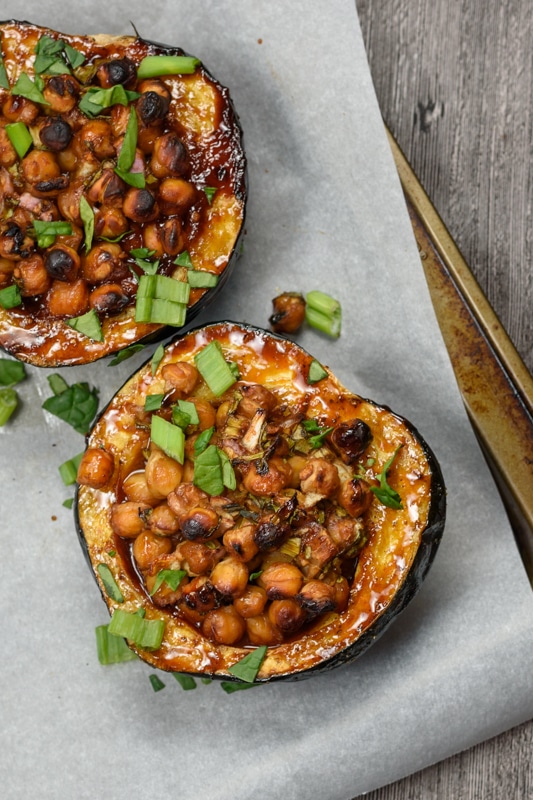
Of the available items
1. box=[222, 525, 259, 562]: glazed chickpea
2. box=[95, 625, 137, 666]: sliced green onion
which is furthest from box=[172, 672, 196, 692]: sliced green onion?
box=[222, 525, 259, 562]: glazed chickpea

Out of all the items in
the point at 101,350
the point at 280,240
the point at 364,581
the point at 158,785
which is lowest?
the point at 158,785

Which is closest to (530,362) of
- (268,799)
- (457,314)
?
(457,314)

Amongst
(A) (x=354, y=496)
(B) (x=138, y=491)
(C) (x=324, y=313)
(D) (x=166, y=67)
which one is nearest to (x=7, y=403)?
(B) (x=138, y=491)

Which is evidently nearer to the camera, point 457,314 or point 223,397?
point 223,397

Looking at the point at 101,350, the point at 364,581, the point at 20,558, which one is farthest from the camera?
the point at 20,558

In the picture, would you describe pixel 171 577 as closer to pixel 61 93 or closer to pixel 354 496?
pixel 354 496

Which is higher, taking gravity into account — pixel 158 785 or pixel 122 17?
pixel 122 17

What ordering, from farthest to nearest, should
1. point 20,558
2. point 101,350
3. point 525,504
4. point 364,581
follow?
point 20,558
point 525,504
point 101,350
point 364,581

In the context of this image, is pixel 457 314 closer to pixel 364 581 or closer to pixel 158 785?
pixel 364 581
